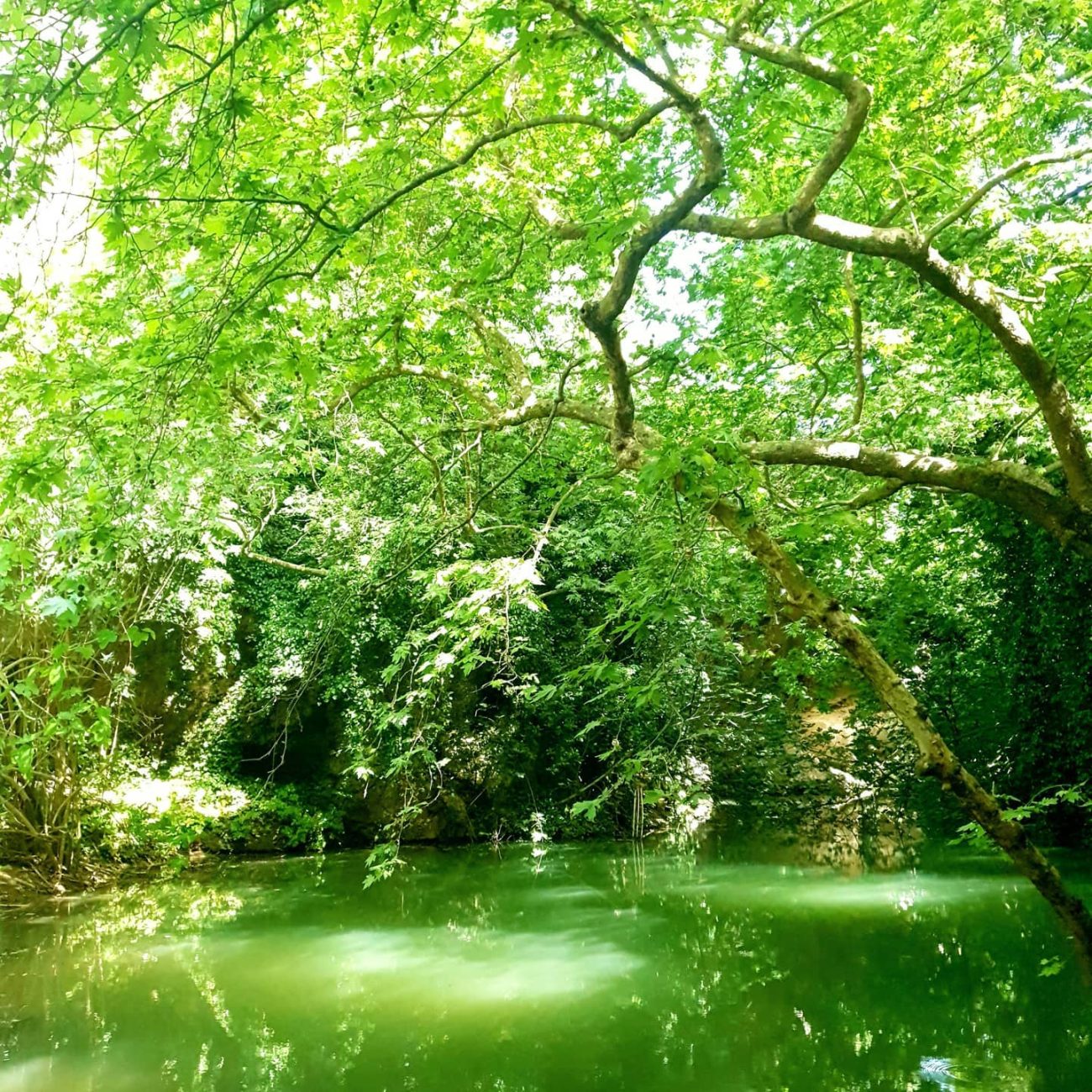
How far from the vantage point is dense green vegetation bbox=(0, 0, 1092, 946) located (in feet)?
9.87

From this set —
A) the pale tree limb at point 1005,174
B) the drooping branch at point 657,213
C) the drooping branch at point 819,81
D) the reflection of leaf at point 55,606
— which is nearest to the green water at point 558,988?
the reflection of leaf at point 55,606

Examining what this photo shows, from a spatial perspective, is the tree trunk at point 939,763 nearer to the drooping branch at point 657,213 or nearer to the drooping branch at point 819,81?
the drooping branch at point 657,213

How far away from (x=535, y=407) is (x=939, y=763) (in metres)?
3.17

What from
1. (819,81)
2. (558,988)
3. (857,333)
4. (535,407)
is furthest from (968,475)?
(558,988)

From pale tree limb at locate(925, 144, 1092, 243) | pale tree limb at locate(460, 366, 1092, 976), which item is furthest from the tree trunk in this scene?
pale tree limb at locate(925, 144, 1092, 243)

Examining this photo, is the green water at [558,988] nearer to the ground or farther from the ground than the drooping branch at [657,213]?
nearer to the ground

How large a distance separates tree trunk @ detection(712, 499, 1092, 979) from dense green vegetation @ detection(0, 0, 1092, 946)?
0.03m

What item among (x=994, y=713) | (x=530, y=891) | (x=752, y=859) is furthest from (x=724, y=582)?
(x=994, y=713)

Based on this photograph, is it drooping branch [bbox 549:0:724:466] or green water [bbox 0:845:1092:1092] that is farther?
green water [bbox 0:845:1092:1092]

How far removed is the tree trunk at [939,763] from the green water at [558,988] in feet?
2.08

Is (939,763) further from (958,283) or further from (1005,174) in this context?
(1005,174)

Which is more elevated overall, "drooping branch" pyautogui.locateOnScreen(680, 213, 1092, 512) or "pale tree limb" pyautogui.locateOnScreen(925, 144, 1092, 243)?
"pale tree limb" pyautogui.locateOnScreen(925, 144, 1092, 243)

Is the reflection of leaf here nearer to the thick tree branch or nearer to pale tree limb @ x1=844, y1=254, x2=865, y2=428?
the thick tree branch

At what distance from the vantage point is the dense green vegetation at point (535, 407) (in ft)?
9.87
